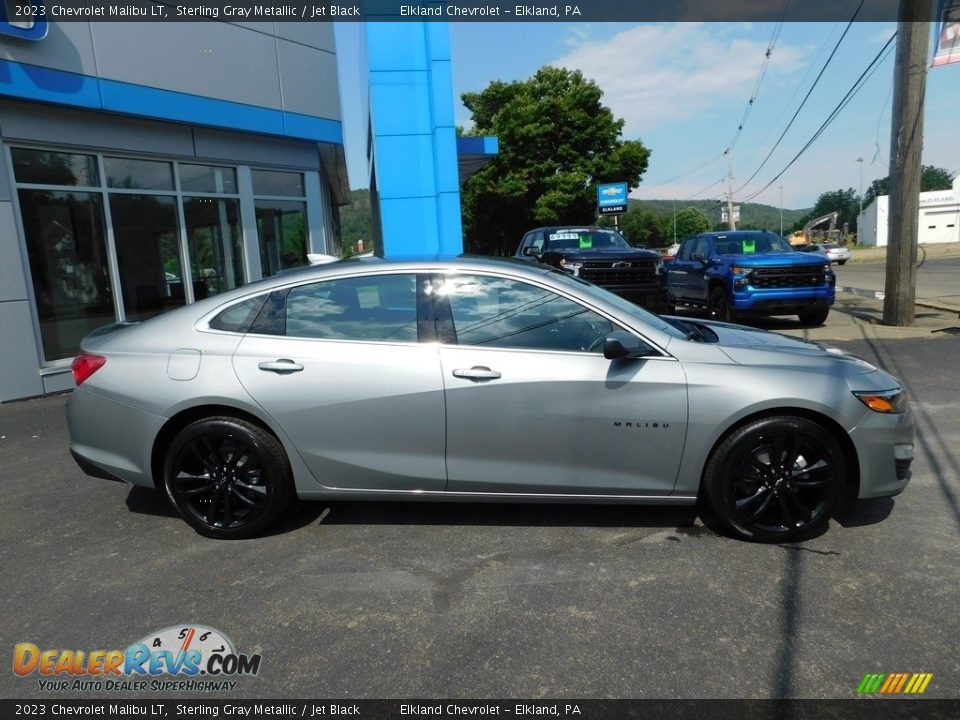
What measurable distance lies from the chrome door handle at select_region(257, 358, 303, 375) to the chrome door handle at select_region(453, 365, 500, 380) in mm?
877

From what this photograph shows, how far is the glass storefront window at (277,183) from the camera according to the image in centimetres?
1161

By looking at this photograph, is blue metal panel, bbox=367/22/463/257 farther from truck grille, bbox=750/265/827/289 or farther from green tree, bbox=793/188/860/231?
green tree, bbox=793/188/860/231

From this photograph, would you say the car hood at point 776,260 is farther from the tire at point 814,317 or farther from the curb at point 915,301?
the curb at point 915,301

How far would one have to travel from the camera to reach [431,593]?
3221 millimetres

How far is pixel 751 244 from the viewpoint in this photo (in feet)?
40.3

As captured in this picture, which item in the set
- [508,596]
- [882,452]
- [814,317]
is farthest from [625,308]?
[814,317]

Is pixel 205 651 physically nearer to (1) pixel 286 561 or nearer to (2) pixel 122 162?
(1) pixel 286 561

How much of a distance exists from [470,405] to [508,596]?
97 centimetres

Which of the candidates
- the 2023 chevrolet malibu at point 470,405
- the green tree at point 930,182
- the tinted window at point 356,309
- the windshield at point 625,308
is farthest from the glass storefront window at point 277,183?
the green tree at point 930,182

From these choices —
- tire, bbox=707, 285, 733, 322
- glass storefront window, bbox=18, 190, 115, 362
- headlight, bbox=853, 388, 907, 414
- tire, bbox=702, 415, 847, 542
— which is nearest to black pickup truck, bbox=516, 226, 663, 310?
tire, bbox=707, 285, 733, 322

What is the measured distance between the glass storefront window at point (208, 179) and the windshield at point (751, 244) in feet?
28.2

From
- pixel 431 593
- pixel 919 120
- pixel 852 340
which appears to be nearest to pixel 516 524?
pixel 431 593
